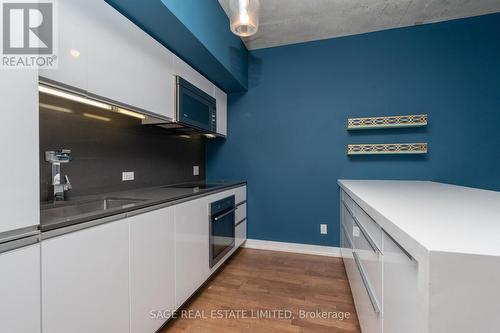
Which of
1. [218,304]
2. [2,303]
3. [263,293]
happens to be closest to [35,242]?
[2,303]

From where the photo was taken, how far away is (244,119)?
3.13 metres

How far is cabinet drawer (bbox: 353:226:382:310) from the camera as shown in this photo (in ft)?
3.37

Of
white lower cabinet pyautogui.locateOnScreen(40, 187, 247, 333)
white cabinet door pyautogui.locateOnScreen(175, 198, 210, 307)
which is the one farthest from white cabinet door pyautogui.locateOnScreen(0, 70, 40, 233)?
white cabinet door pyautogui.locateOnScreen(175, 198, 210, 307)

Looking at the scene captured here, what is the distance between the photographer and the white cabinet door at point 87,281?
0.85m

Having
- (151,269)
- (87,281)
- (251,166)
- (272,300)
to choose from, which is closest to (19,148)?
(87,281)

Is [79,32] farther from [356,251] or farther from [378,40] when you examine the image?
[378,40]

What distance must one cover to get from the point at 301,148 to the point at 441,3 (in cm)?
191

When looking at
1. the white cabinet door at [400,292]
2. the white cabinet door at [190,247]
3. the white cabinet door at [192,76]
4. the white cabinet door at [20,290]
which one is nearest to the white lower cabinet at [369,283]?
the white cabinet door at [400,292]

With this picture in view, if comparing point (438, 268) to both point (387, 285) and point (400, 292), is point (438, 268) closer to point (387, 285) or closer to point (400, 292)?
point (400, 292)

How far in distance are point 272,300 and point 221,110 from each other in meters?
2.18

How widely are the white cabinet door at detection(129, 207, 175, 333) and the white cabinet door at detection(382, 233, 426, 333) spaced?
1188 millimetres

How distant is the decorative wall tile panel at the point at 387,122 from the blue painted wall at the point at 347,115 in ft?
0.30
